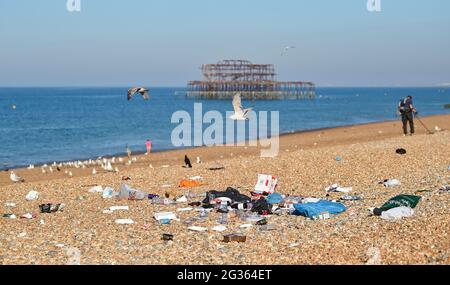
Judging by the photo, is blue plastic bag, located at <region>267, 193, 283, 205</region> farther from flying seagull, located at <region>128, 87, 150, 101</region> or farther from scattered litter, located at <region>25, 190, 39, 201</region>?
flying seagull, located at <region>128, 87, 150, 101</region>

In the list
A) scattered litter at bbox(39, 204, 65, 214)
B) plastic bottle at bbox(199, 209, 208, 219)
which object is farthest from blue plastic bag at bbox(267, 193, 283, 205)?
scattered litter at bbox(39, 204, 65, 214)

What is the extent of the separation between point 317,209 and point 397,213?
4.55 ft

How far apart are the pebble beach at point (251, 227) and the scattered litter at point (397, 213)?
105mm

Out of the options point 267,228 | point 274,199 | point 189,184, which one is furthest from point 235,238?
point 189,184

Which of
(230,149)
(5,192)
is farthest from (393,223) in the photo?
(230,149)

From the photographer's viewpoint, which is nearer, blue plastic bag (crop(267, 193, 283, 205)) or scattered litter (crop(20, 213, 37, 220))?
scattered litter (crop(20, 213, 37, 220))

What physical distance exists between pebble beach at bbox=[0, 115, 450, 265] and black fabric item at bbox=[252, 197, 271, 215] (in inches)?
19.4

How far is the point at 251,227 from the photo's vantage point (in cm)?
999

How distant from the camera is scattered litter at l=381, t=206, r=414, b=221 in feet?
31.6

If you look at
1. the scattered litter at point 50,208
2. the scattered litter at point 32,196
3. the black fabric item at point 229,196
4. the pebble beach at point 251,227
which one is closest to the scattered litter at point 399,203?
the pebble beach at point 251,227

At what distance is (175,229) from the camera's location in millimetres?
10008

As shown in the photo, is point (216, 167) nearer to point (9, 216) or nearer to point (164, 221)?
point (9, 216)

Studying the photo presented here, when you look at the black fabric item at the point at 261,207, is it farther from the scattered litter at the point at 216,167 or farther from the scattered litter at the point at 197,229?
the scattered litter at the point at 216,167
